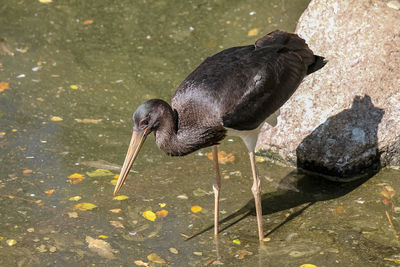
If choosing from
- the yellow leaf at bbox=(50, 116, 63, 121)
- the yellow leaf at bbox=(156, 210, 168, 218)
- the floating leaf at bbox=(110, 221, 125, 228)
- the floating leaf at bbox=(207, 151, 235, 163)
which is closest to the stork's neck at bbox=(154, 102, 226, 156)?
the yellow leaf at bbox=(156, 210, 168, 218)

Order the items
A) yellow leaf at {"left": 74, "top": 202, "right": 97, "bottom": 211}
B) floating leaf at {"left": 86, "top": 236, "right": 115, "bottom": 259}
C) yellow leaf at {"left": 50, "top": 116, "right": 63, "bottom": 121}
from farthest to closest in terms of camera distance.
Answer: yellow leaf at {"left": 50, "top": 116, "right": 63, "bottom": 121}
yellow leaf at {"left": 74, "top": 202, "right": 97, "bottom": 211}
floating leaf at {"left": 86, "top": 236, "right": 115, "bottom": 259}

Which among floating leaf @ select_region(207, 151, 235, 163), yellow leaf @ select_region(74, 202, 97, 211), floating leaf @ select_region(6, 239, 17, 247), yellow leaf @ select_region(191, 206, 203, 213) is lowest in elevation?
yellow leaf @ select_region(191, 206, 203, 213)

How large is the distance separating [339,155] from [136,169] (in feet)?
6.60

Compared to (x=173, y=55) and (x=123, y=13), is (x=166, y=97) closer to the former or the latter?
(x=173, y=55)

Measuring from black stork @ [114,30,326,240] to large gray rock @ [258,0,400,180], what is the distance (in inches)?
27.7

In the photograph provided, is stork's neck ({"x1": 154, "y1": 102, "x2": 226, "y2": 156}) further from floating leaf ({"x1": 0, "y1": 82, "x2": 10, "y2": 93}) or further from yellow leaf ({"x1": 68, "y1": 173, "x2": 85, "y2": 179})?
floating leaf ({"x1": 0, "y1": 82, "x2": 10, "y2": 93})

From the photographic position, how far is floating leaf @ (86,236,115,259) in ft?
16.6

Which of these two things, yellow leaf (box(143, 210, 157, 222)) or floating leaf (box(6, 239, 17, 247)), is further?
yellow leaf (box(143, 210, 157, 222))

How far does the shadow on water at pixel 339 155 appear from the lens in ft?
19.6

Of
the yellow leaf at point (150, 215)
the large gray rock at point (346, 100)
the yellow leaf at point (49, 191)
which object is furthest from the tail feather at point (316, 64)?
the yellow leaf at point (49, 191)

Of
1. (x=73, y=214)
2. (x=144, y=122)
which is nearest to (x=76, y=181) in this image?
(x=73, y=214)

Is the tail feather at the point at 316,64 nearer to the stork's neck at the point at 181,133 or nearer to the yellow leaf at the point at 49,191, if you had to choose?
the stork's neck at the point at 181,133

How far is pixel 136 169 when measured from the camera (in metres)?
6.36

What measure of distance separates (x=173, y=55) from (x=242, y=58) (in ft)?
9.65
